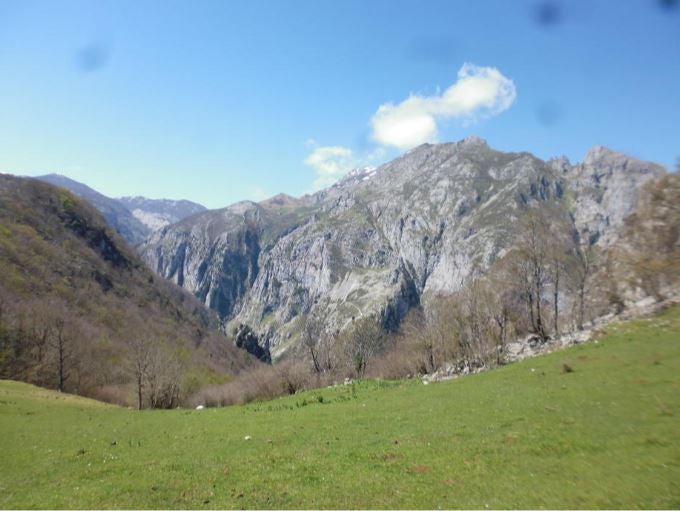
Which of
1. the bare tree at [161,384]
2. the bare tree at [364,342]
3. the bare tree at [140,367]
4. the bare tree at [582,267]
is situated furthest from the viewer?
the bare tree at [364,342]

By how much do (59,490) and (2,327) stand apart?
434 feet

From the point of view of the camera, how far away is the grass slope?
14.5m

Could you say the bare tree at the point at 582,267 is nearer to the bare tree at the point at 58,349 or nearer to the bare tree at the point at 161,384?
the bare tree at the point at 161,384

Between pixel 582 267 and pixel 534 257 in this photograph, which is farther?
pixel 582 267

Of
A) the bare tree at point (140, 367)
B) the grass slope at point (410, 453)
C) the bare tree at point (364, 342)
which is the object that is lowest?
the bare tree at point (364, 342)

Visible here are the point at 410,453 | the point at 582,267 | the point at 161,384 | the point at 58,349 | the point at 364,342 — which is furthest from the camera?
the point at 364,342

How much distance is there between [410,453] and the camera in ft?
63.4

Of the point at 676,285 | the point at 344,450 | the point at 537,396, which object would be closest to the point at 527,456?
the point at 344,450

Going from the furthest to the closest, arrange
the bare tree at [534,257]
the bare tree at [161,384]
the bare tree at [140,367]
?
1. the bare tree at [161,384]
2. the bare tree at [140,367]
3. the bare tree at [534,257]

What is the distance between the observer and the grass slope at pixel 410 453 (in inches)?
569

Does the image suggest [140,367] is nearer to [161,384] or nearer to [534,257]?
[161,384]

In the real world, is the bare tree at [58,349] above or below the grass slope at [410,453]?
below

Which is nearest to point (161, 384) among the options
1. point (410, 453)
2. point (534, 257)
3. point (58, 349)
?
point (58, 349)

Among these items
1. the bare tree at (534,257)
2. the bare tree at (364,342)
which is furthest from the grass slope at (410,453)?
the bare tree at (364,342)
